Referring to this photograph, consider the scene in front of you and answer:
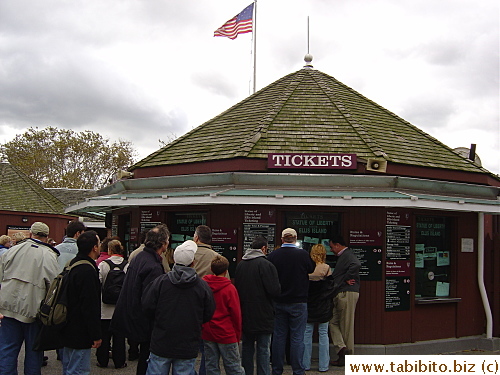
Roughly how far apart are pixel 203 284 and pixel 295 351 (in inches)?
93.9

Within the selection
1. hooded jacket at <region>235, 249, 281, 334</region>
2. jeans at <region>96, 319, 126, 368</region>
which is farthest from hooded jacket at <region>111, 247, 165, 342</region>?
jeans at <region>96, 319, 126, 368</region>

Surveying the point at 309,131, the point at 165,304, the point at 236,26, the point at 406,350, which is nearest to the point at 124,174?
the point at 309,131

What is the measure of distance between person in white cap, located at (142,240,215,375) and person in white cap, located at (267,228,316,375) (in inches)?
82.9

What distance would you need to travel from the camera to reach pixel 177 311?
→ 4.90 meters

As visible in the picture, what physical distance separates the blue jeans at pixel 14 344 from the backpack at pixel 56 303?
55 cm

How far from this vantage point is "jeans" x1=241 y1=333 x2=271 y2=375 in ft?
20.9

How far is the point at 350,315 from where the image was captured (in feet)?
26.5

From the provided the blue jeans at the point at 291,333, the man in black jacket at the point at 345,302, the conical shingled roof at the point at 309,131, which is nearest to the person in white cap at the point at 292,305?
the blue jeans at the point at 291,333

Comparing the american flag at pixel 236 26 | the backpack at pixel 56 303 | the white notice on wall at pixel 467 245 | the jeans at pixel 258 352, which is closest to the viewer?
the backpack at pixel 56 303

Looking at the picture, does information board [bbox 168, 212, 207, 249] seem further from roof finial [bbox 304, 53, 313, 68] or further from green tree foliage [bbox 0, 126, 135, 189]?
green tree foliage [bbox 0, 126, 135, 189]

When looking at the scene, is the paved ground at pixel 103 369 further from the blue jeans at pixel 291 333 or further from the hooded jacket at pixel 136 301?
the hooded jacket at pixel 136 301

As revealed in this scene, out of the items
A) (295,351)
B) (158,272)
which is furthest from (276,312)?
(158,272)

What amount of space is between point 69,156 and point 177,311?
4144 centimetres

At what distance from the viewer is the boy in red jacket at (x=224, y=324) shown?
5629 mm
